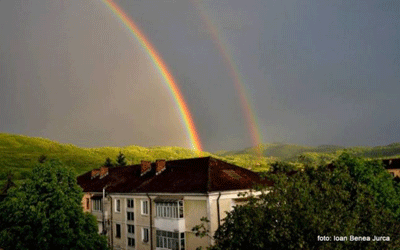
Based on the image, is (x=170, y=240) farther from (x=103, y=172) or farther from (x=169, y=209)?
(x=103, y=172)

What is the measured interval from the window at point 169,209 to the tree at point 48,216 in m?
8.18

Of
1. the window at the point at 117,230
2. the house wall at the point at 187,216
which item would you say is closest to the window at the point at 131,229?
the house wall at the point at 187,216

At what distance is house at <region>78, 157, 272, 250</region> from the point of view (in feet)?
105

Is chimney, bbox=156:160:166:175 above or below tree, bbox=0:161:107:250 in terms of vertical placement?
above

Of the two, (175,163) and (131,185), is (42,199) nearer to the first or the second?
(131,185)

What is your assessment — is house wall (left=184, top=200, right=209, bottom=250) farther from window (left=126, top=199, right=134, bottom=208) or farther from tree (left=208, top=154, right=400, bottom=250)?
tree (left=208, top=154, right=400, bottom=250)

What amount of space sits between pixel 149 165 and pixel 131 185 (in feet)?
13.3

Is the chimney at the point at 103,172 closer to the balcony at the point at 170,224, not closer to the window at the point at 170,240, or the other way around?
the balcony at the point at 170,224

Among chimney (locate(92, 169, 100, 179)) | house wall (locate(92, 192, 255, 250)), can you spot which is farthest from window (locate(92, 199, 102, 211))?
chimney (locate(92, 169, 100, 179))

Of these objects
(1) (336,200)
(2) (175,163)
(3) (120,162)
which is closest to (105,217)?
(2) (175,163)

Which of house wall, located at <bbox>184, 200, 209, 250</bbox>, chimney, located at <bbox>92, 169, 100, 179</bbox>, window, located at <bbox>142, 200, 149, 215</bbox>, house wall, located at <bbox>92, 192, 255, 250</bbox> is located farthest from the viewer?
chimney, located at <bbox>92, 169, 100, 179</bbox>

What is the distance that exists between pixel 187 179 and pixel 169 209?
3.17 meters

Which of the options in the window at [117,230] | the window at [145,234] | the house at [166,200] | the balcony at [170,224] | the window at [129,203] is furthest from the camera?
the window at [117,230]

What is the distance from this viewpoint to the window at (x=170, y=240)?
32.9m
